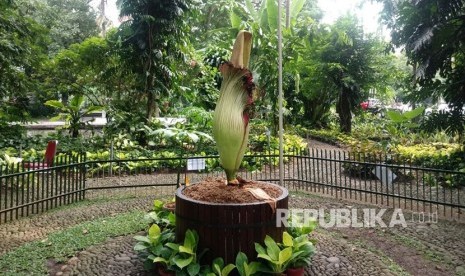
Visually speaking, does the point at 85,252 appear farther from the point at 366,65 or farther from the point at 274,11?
the point at 366,65

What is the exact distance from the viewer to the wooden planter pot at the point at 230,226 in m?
3.78

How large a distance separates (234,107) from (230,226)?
4.15 ft

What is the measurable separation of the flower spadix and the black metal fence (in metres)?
1.63

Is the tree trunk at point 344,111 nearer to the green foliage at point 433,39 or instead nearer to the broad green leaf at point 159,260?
the green foliage at point 433,39

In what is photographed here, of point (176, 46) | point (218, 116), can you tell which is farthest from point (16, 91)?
point (218, 116)

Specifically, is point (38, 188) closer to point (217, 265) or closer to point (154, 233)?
point (154, 233)

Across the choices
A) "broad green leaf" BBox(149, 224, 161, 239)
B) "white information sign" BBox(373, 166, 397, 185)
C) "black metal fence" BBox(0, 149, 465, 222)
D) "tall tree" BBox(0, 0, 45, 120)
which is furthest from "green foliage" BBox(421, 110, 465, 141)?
"tall tree" BBox(0, 0, 45, 120)

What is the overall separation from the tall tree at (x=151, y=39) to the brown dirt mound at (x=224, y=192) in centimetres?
789

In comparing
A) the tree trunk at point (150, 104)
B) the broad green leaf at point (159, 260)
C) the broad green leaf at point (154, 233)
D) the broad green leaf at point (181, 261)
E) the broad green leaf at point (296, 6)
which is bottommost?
the broad green leaf at point (159, 260)

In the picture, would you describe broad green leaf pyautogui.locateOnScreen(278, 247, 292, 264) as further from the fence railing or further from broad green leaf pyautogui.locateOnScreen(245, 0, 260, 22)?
broad green leaf pyautogui.locateOnScreen(245, 0, 260, 22)

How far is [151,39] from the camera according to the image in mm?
11711

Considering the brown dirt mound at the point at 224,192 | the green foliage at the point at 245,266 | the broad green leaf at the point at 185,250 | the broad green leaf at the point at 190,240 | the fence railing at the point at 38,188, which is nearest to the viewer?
the green foliage at the point at 245,266

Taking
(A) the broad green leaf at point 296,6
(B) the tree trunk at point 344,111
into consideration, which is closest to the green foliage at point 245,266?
(A) the broad green leaf at point 296,6

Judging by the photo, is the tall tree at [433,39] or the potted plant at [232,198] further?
the tall tree at [433,39]
